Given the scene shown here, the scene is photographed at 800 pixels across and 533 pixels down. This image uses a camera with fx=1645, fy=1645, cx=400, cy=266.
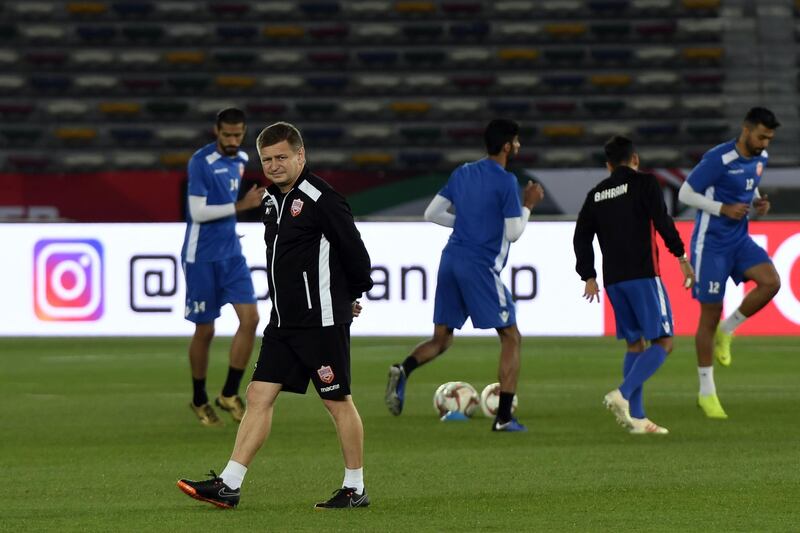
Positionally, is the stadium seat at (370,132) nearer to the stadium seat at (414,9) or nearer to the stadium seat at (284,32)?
the stadium seat at (284,32)

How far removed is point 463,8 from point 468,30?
24.3 inches

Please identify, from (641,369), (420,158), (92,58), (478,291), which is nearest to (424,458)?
(641,369)

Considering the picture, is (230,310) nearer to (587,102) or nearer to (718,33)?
(587,102)

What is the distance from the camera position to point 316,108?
27.1 meters

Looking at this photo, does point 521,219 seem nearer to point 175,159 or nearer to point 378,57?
point 175,159

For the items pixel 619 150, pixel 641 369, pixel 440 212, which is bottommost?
pixel 641 369

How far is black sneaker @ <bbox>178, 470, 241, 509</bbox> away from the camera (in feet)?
23.3

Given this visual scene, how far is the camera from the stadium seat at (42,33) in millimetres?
28219

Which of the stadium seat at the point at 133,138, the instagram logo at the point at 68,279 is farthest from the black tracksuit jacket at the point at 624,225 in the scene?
the stadium seat at the point at 133,138

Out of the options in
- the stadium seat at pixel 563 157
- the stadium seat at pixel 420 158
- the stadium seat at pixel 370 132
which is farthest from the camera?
the stadium seat at pixel 370 132

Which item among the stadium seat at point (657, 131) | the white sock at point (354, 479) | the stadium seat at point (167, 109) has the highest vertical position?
the stadium seat at point (167, 109)

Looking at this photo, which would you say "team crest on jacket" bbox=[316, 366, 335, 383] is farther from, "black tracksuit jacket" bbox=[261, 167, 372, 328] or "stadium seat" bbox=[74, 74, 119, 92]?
"stadium seat" bbox=[74, 74, 119, 92]

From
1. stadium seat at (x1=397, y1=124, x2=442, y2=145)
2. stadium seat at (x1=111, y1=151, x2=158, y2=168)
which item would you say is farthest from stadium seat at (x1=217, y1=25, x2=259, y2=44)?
stadium seat at (x1=397, y1=124, x2=442, y2=145)

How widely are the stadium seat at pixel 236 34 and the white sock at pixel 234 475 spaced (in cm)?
2184
